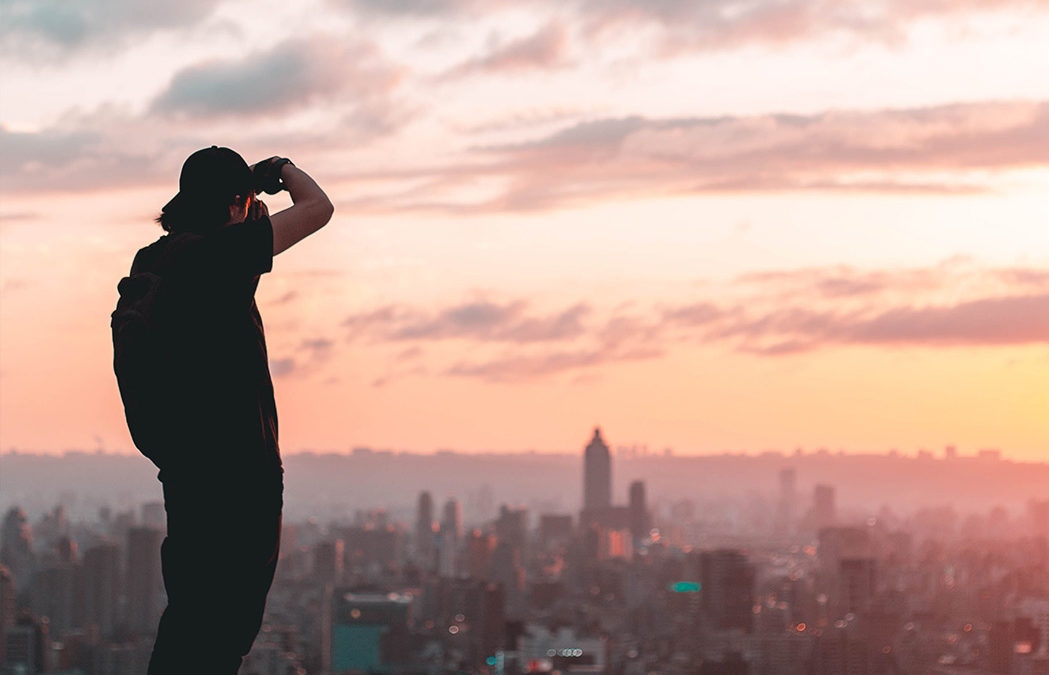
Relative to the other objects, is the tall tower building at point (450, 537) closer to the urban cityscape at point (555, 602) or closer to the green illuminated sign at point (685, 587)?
the urban cityscape at point (555, 602)

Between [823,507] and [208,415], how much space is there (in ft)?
412

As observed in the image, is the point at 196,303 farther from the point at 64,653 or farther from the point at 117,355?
the point at 64,653

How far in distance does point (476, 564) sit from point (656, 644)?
23251 mm

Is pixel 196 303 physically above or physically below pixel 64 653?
above

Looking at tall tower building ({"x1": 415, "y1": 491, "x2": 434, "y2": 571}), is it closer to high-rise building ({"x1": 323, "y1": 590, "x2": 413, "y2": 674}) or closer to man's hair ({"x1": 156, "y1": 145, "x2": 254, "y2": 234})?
high-rise building ({"x1": 323, "y1": 590, "x2": 413, "y2": 674})

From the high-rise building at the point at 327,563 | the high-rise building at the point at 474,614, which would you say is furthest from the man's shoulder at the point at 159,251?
the high-rise building at the point at 327,563

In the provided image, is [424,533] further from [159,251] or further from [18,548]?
[159,251]

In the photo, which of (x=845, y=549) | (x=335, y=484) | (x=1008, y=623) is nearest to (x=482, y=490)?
(x=335, y=484)

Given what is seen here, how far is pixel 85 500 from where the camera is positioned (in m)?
91.4

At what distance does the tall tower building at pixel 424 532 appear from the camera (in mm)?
93056

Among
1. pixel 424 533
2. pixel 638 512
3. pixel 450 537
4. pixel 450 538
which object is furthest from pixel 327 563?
pixel 638 512

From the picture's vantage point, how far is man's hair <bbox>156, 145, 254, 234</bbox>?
3.80m

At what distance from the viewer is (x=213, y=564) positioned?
3691 millimetres

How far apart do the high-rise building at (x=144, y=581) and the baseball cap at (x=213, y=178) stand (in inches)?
2397
